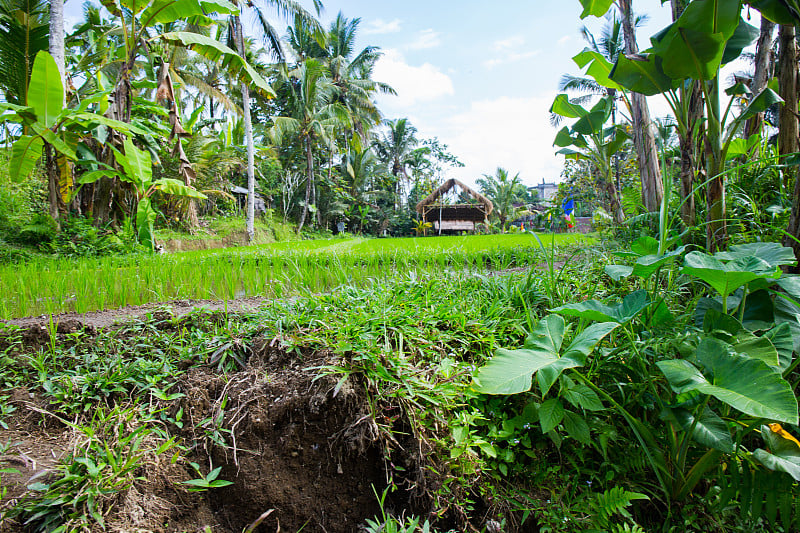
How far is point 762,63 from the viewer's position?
264cm

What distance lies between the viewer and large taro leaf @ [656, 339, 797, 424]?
74 centimetres

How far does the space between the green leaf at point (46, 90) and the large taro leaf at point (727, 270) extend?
6.89 metres

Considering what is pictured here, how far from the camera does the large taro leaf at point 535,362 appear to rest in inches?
35.7

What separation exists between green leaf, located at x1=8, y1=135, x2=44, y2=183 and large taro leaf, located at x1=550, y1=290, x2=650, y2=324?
7.03 metres

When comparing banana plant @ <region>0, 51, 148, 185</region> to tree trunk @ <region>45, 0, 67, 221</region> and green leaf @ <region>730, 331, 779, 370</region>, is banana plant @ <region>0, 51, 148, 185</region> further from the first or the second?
green leaf @ <region>730, 331, 779, 370</region>

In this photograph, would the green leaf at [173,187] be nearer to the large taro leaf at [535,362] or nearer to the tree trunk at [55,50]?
the tree trunk at [55,50]

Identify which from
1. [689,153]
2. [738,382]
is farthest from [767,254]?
[689,153]

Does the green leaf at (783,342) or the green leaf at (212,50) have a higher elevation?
the green leaf at (212,50)

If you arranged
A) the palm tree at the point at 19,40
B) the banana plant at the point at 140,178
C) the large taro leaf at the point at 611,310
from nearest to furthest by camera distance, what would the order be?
the large taro leaf at the point at 611,310, the banana plant at the point at 140,178, the palm tree at the point at 19,40

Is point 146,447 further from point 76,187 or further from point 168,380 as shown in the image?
point 76,187

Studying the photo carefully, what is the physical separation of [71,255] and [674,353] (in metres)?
7.02

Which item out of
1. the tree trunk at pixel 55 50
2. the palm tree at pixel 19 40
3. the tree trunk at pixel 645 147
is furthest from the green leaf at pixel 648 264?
the palm tree at pixel 19 40

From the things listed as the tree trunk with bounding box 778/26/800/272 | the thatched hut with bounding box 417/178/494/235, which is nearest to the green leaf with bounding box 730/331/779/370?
the tree trunk with bounding box 778/26/800/272

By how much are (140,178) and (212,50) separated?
9.74 ft
